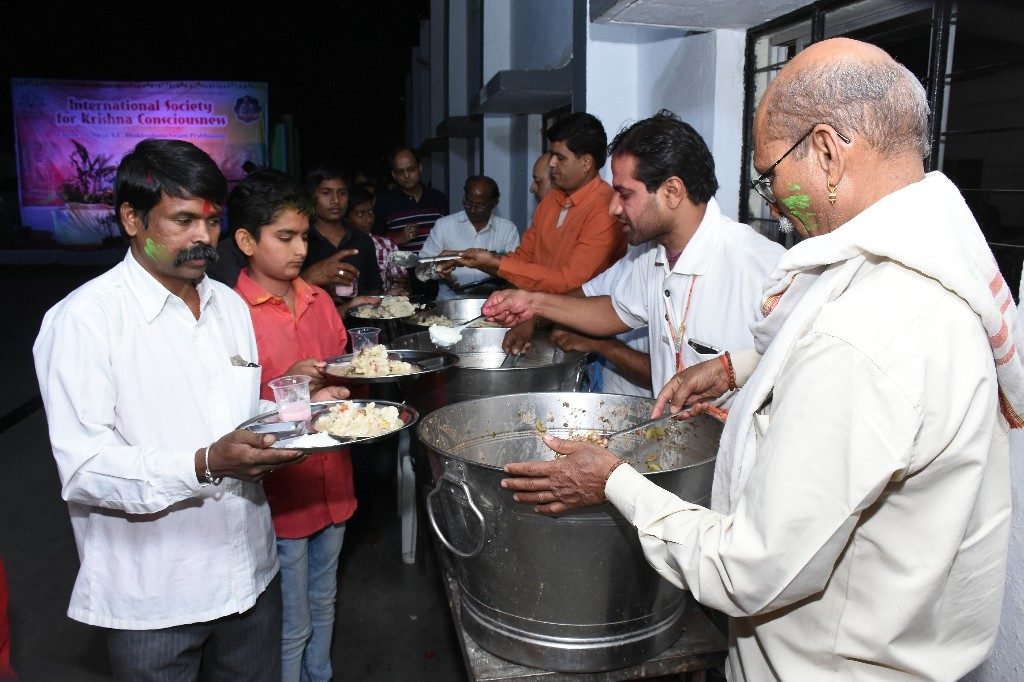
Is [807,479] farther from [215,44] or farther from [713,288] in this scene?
[215,44]

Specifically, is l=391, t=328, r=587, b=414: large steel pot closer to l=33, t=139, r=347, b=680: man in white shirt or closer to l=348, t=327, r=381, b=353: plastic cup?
l=348, t=327, r=381, b=353: plastic cup

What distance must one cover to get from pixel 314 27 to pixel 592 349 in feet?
65.3

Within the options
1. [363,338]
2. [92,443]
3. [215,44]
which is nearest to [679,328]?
[363,338]

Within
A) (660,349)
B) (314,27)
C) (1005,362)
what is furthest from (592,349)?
(314,27)

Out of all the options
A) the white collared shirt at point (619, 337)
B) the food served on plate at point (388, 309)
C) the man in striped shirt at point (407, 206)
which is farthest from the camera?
the man in striped shirt at point (407, 206)

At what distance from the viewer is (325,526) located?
2.60 metres

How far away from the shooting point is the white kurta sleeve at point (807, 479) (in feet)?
3.62

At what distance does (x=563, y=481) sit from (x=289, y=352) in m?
1.39

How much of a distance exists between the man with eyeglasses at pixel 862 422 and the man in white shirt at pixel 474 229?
5.01 metres

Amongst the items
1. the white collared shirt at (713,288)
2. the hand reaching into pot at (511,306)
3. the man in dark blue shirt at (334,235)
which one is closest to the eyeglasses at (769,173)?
the white collared shirt at (713,288)

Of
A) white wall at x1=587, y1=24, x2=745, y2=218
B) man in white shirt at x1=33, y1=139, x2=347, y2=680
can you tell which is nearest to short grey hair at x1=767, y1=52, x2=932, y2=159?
man in white shirt at x1=33, y1=139, x2=347, y2=680

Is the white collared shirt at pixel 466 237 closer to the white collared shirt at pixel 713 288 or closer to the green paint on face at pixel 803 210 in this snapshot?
the white collared shirt at pixel 713 288

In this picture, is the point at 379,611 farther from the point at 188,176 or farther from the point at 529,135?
the point at 529,135

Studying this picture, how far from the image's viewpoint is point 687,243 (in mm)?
2576
